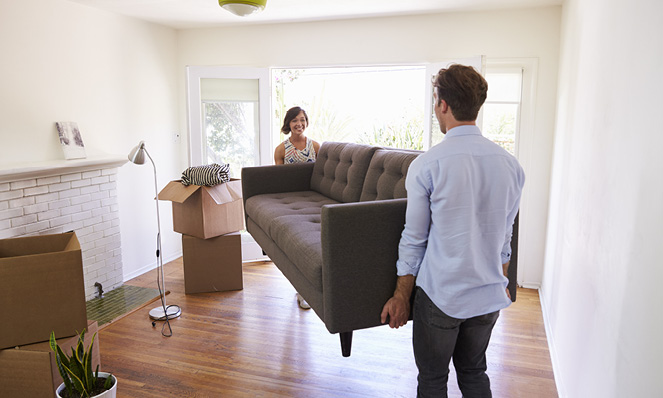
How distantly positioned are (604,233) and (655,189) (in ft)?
1.73

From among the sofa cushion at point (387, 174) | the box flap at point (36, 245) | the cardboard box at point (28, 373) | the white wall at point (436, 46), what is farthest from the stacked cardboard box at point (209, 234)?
the cardboard box at point (28, 373)

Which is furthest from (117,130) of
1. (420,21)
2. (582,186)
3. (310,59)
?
(582,186)

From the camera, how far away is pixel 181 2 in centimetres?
372

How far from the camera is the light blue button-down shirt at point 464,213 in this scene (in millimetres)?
1474

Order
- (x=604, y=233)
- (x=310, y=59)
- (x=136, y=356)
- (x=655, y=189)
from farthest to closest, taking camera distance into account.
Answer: (x=310, y=59), (x=136, y=356), (x=604, y=233), (x=655, y=189)

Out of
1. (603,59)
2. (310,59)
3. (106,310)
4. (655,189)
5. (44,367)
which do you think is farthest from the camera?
(310,59)

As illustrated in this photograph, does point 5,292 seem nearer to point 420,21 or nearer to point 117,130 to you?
point 117,130

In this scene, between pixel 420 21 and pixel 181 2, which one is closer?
pixel 181 2

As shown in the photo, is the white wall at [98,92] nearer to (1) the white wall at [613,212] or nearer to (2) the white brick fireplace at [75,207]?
(2) the white brick fireplace at [75,207]

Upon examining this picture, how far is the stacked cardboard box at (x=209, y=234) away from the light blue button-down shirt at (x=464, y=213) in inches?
94.8

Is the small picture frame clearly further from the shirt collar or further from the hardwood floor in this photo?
the shirt collar

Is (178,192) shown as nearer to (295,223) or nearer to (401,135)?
(295,223)

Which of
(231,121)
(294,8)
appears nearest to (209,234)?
(231,121)

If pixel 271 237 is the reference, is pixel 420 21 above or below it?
above
